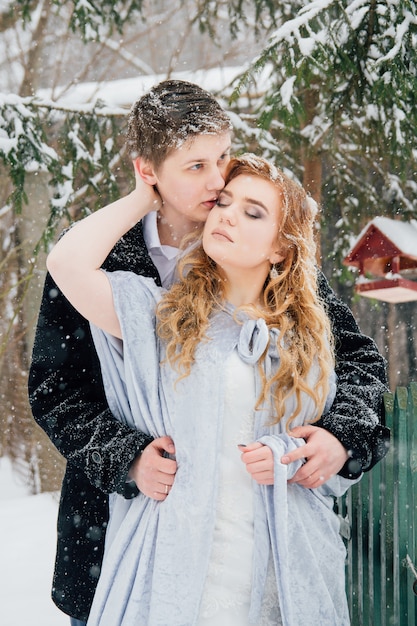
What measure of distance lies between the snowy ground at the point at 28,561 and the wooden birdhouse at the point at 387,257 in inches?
134

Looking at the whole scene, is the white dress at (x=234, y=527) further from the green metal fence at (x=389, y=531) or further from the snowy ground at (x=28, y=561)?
the snowy ground at (x=28, y=561)

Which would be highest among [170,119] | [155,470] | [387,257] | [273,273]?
[387,257]

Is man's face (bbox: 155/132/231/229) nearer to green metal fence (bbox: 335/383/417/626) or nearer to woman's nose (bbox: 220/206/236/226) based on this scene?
woman's nose (bbox: 220/206/236/226)

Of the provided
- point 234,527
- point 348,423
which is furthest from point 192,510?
point 348,423

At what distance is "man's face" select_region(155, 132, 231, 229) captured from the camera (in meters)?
2.32

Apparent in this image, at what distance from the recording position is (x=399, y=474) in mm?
2750

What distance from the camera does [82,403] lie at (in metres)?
2.25

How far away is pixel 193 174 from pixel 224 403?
31.1 inches

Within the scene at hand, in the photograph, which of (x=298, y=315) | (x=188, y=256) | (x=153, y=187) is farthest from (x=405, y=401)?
(x=153, y=187)

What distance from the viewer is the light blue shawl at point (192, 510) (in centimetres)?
189

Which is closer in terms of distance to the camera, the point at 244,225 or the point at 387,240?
the point at 244,225

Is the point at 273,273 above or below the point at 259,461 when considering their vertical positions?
above

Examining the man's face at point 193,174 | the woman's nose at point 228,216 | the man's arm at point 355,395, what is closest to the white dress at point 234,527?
the man's arm at point 355,395

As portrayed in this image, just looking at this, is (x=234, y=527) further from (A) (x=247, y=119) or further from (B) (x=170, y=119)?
(A) (x=247, y=119)
